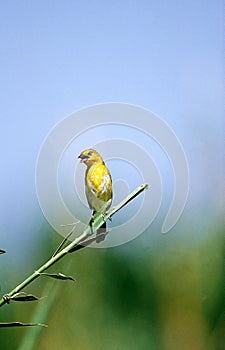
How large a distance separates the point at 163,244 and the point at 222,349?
62cm

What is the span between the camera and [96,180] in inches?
26.7

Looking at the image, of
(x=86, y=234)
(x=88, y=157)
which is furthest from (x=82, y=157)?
(x=86, y=234)

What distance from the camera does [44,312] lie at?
0.38 m

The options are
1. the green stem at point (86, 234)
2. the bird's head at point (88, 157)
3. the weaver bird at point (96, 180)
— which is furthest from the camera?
the bird's head at point (88, 157)

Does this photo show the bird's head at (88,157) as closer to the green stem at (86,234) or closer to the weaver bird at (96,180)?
the weaver bird at (96,180)

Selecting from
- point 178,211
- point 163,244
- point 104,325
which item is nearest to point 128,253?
point 163,244

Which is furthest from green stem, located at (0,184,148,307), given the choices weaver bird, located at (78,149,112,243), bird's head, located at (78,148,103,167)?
bird's head, located at (78,148,103,167)

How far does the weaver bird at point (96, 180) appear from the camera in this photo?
1.84 feet

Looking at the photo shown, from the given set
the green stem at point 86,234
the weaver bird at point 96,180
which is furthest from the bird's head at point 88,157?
the green stem at point 86,234

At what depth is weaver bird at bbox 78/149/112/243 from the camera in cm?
56

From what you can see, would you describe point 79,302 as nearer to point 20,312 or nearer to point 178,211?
point 20,312

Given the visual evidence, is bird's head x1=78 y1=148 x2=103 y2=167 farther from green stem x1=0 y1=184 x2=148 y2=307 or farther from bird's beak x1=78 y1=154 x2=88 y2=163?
green stem x1=0 y1=184 x2=148 y2=307

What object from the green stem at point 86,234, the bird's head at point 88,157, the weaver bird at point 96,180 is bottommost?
the green stem at point 86,234

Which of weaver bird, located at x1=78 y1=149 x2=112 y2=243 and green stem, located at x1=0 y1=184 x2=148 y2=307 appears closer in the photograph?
green stem, located at x1=0 y1=184 x2=148 y2=307
